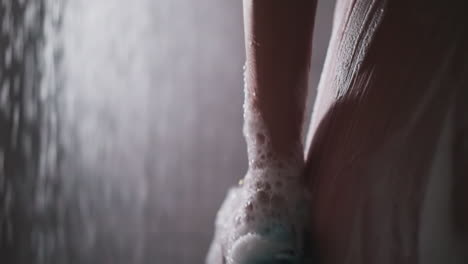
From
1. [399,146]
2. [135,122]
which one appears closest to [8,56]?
[135,122]

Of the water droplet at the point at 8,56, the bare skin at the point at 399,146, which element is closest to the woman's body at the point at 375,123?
the bare skin at the point at 399,146

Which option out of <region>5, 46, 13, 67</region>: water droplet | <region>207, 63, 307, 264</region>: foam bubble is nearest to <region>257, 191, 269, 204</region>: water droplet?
<region>207, 63, 307, 264</region>: foam bubble

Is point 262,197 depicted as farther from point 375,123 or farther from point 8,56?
point 8,56

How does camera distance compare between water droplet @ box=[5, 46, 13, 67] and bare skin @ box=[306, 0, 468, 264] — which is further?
water droplet @ box=[5, 46, 13, 67]

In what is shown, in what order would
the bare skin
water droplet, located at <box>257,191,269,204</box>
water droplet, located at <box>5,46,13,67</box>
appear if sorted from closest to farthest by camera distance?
the bare skin
water droplet, located at <box>257,191,269,204</box>
water droplet, located at <box>5,46,13,67</box>

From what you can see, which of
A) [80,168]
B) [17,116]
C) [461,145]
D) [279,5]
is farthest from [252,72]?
[80,168]

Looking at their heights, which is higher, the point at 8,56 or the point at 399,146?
the point at 8,56

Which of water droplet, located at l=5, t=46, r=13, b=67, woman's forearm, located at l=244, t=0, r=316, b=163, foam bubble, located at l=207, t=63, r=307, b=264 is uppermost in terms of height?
water droplet, located at l=5, t=46, r=13, b=67

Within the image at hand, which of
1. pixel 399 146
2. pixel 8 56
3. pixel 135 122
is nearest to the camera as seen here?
pixel 399 146

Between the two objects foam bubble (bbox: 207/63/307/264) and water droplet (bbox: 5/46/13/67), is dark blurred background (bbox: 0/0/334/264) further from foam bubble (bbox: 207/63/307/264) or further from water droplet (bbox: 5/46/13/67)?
foam bubble (bbox: 207/63/307/264)
